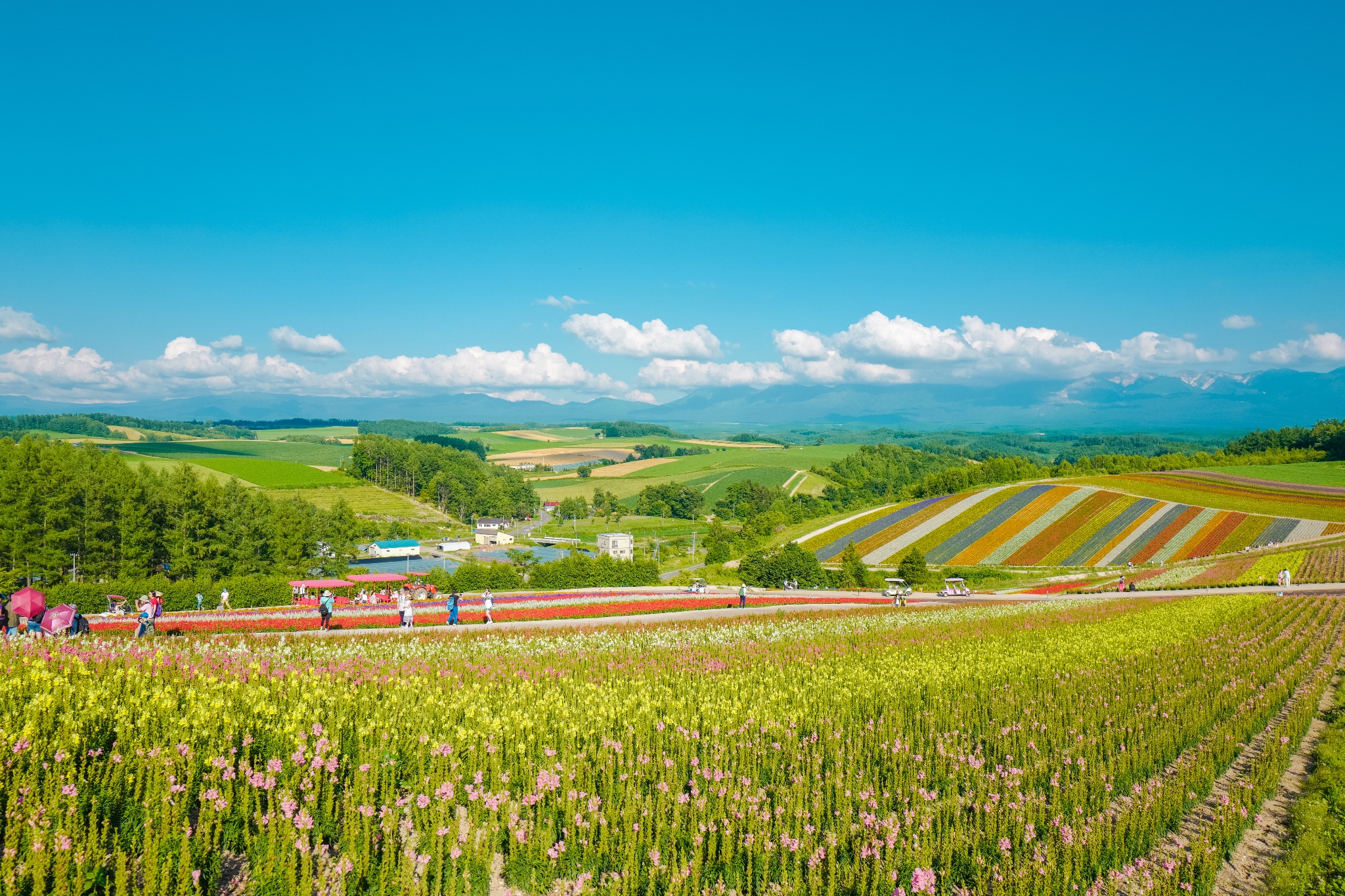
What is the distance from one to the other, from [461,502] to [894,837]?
165 m

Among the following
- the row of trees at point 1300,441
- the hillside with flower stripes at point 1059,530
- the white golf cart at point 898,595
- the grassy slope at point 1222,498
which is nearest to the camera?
the white golf cart at point 898,595

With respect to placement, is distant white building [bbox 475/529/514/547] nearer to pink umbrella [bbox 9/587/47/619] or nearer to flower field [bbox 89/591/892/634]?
flower field [bbox 89/591/892/634]

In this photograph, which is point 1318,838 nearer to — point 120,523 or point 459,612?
point 459,612

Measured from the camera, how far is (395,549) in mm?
107375

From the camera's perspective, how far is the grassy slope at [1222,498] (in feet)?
230

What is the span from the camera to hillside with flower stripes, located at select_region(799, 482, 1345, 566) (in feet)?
212

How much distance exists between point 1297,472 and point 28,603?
12798 centimetres

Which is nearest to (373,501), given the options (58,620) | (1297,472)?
(58,620)

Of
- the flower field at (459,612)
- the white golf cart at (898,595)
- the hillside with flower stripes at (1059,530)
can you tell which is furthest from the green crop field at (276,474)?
the white golf cart at (898,595)

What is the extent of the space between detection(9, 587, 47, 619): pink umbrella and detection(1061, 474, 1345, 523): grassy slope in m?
92.4

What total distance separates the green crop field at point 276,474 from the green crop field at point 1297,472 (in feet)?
531

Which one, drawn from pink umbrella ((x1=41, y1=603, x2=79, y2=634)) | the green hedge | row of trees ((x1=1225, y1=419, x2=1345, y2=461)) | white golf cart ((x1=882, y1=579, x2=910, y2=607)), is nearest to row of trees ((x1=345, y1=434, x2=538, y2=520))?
the green hedge

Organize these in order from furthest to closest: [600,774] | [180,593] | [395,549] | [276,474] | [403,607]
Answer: [276,474], [395,549], [180,593], [403,607], [600,774]

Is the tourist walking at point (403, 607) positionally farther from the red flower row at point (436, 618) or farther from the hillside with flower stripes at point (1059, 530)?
the hillside with flower stripes at point (1059, 530)
